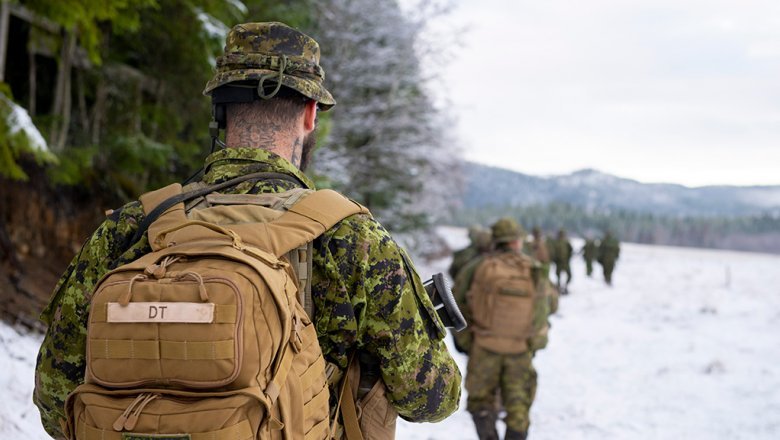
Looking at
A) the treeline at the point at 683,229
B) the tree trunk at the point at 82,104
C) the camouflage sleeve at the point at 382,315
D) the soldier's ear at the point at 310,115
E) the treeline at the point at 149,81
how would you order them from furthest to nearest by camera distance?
the treeline at the point at 683,229
the tree trunk at the point at 82,104
the treeline at the point at 149,81
the soldier's ear at the point at 310,115
the camouflage sleeve at the point at 382,315

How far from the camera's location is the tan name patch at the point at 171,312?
1.43 metres

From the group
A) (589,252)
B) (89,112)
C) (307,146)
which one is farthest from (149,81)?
(589,252)

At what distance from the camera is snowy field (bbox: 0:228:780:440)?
6539mm

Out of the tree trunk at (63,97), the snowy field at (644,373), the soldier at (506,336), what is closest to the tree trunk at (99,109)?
the tree trunk at (63,97)

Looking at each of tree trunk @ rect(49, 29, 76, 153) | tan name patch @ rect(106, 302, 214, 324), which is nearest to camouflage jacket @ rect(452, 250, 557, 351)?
tan name patch @ rect(106, 302, 214, 324)

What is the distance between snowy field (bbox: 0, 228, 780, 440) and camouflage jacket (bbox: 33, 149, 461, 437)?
2568 mm

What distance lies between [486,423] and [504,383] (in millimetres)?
444

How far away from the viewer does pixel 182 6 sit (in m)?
7.68

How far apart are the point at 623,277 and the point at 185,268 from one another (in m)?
27.0

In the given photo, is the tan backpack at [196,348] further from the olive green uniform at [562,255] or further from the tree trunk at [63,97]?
the olive green uniform at [562,255]

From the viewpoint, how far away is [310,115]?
2035mm

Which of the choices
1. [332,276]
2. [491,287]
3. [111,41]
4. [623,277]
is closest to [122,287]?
[332,276]

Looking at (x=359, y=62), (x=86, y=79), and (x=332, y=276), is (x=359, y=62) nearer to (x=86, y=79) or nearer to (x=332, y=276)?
(x=86, y=79)

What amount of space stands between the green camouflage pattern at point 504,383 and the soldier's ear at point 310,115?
419 cm
